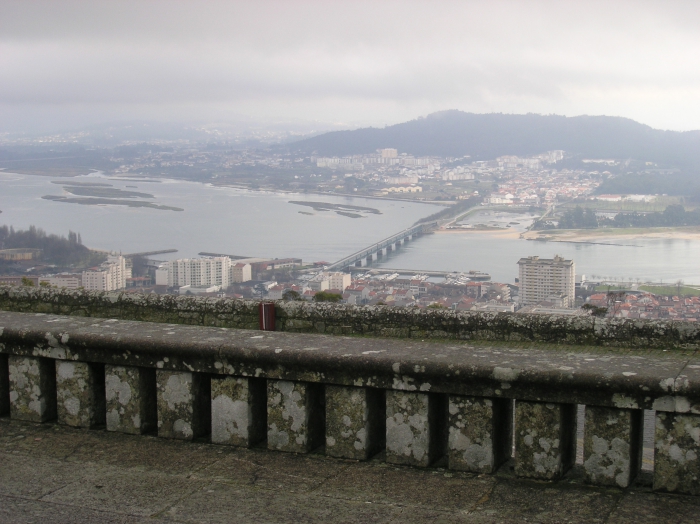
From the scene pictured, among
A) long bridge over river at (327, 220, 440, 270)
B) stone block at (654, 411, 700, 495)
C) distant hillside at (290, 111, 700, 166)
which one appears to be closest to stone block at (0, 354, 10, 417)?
stone block at (654, 411, 700, 495)

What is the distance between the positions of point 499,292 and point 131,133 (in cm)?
15092

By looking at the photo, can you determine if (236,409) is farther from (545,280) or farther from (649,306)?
(545,280)

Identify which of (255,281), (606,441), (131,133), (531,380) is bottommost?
(255,281)

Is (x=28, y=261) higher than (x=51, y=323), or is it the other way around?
(x=51, y=323)

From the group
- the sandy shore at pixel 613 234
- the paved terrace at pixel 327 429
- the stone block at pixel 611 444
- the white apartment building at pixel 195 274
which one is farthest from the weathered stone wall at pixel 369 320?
the sandy shore at pixel 613 234

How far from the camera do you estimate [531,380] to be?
8.96 ft

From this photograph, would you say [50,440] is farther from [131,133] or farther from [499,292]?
[131,133]

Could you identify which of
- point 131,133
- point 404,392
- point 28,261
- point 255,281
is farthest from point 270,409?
point 131,133

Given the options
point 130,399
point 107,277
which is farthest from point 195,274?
point 130,399

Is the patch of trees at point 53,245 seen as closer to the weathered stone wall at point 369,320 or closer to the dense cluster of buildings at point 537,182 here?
the dense cluster of buildings at point 537,182

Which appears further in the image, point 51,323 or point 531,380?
point 51,323

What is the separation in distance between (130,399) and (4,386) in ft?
2.34

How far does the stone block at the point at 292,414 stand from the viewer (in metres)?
3.06

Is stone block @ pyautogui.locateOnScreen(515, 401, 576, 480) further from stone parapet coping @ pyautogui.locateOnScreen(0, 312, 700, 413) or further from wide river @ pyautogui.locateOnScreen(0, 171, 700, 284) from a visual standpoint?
wide river @ pyautogui.locateOnScreen(0, 171, 700, 284)
